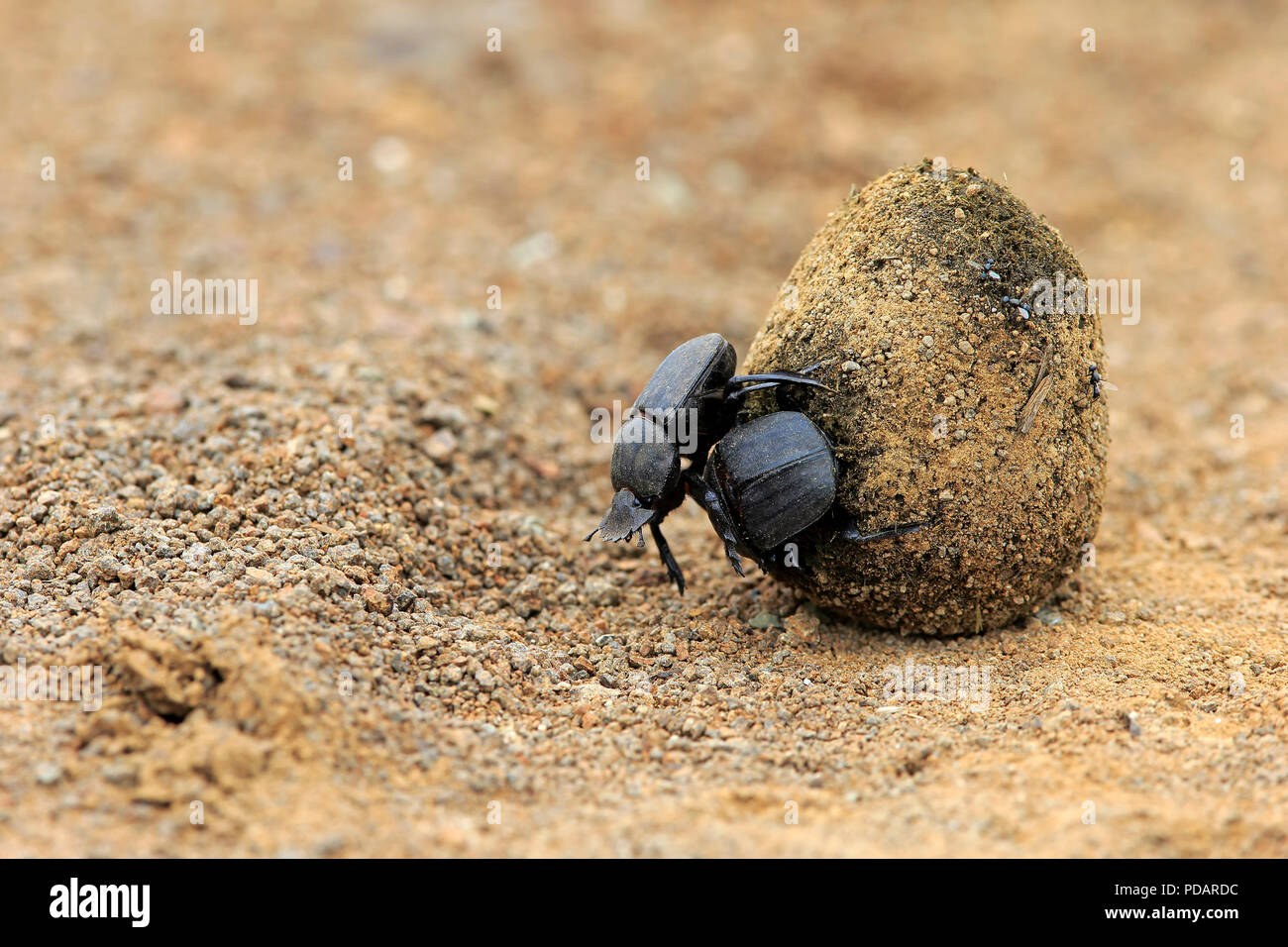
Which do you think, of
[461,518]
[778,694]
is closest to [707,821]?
[778,694]

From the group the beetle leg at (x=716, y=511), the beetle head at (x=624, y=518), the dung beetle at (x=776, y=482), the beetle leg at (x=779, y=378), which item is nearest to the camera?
the dung beetle at (x=776, y=482)

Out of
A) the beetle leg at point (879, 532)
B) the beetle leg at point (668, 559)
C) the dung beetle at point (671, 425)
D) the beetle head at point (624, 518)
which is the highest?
the dung beetle at point (671, 425)

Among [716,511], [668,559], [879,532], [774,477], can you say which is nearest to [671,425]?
[716,511]

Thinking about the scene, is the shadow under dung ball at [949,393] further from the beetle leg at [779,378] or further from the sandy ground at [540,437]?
the sandy ground at [540,437]

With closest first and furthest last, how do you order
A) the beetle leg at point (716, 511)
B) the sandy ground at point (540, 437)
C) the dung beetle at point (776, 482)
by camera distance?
1. the sandy ground at point (540, 437)
2. the dung beetle at point (776, 482)
3. the beetle leg at point (716, 511)

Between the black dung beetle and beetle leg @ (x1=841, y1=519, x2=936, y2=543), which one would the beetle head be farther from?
beetle leg @ (x1=841, y1=519, x2=936, y2=543)

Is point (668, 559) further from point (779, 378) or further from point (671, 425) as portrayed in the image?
point (779, 378)

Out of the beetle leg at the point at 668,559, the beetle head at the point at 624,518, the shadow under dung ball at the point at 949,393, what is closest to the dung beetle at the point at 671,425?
the beetle head at the point at 624,518
